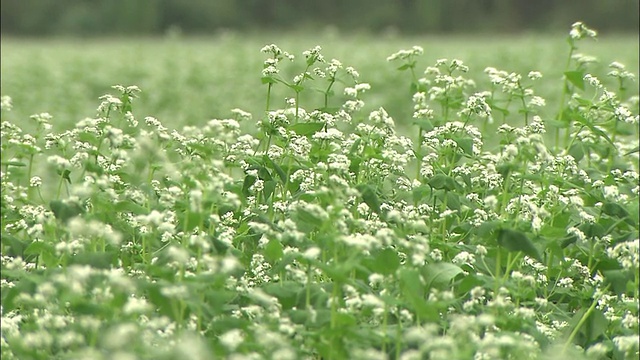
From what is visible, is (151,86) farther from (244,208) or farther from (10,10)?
(10,10)

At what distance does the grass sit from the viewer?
2.08m

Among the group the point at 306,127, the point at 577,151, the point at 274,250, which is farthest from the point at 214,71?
the point at 274,250

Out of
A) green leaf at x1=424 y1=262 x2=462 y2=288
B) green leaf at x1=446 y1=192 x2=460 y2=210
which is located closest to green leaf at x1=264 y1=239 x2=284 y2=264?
green leaf at x1=424 y1=262 x2=462 y2=288

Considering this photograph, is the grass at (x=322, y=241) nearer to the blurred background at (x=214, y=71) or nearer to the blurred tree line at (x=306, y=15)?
the blurred background at (x=214, y=71)

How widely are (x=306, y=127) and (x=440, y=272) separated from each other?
0.72 m

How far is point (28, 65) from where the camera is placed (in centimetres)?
1546

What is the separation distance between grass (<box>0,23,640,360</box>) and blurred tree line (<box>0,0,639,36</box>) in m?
34.9

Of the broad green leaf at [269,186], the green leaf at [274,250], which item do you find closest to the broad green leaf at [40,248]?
the green leaf at [274,250]

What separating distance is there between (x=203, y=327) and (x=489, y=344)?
0.80 m

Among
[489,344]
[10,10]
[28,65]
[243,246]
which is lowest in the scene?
[10,10]

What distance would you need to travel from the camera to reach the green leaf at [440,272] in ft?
8.16

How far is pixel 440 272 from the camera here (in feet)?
8.21

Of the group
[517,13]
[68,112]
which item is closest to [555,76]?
[68,112]

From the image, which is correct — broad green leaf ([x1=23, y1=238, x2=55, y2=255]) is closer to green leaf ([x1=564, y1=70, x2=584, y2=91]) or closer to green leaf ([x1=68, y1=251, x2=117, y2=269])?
green leaf ([x1=68, y1=251, x2=117, y2=269])
